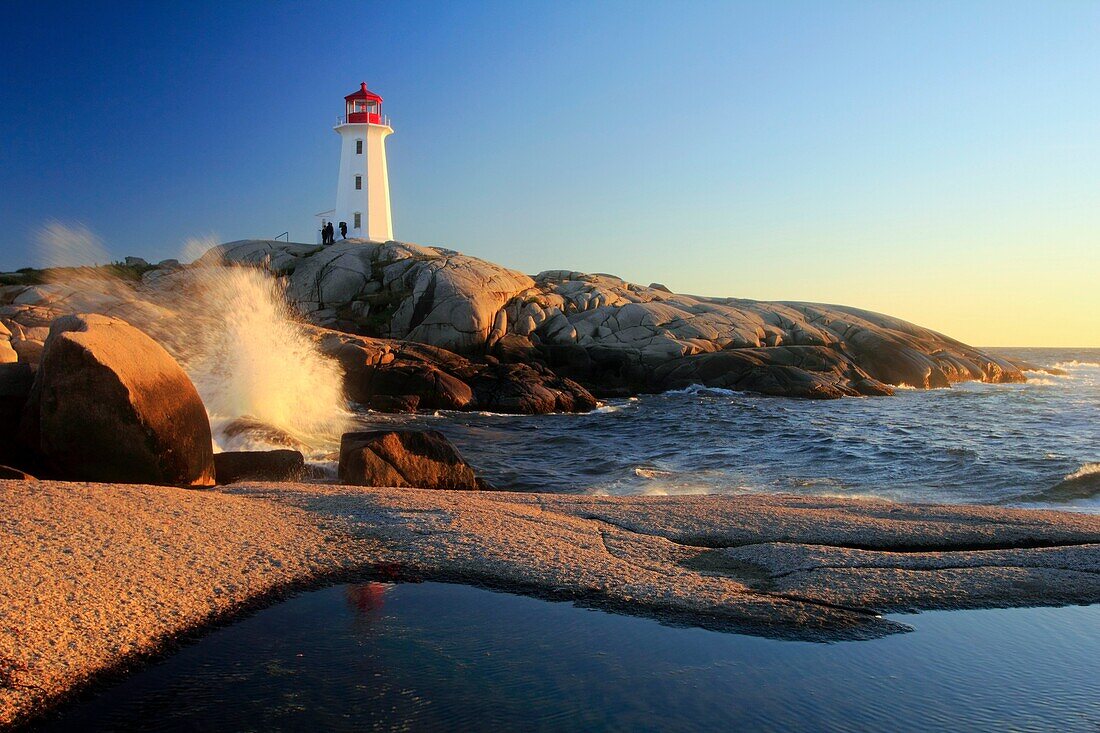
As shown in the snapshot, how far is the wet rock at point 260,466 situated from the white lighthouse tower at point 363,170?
44.5m

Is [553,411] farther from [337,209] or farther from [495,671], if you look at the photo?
[337,209]

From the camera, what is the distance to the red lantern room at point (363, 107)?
183ft

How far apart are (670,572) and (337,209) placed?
179 feet

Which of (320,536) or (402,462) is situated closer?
(320,536)

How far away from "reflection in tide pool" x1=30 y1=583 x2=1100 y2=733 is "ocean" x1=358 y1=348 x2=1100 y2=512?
29.2 feet

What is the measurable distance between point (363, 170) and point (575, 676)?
181 ft

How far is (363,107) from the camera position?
185 feet

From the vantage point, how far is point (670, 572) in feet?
21.7

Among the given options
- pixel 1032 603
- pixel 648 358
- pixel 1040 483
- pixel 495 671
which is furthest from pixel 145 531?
→ pixel 648 358

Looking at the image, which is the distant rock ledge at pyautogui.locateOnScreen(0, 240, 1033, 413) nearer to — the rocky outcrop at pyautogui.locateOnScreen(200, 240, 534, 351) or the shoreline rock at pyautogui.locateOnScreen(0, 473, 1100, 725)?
the rocky outcrop at pyautogui.locateOnScreen(200, 240, 534, 351)

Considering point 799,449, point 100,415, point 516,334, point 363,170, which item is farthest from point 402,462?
point 363,170

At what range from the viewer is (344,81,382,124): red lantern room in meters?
55.9

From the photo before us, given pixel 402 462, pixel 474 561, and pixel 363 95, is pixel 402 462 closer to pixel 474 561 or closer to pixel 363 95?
pixel 474 561

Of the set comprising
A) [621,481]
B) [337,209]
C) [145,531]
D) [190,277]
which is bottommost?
[621,481]
